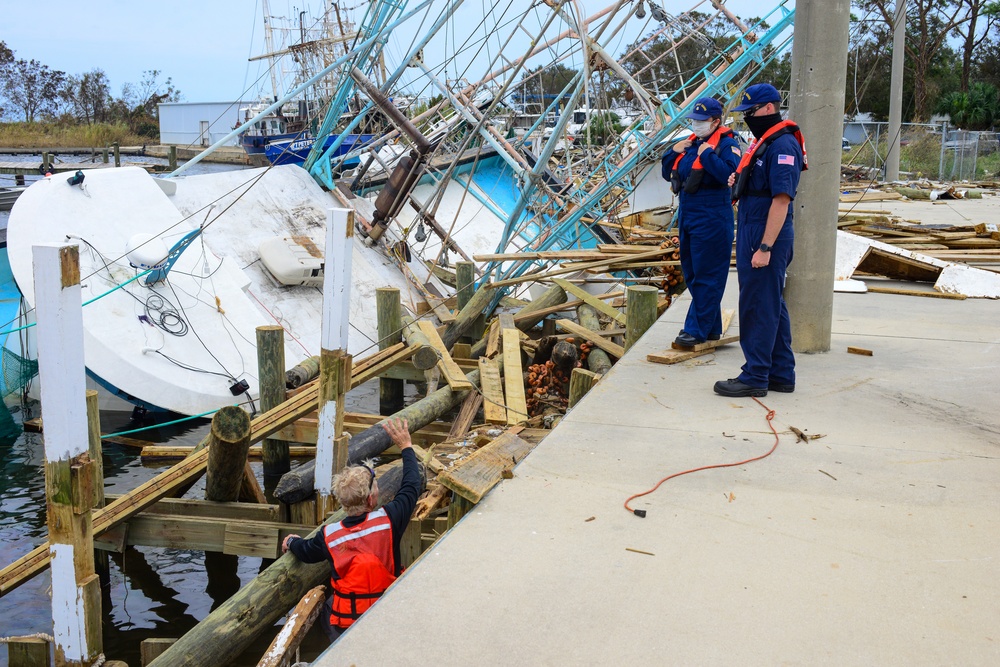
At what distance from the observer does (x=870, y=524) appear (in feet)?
13.9

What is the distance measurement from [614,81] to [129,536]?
12.8 metres

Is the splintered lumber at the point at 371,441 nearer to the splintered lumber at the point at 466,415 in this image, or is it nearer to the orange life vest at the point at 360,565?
the splintered lumber at the point at 466,415

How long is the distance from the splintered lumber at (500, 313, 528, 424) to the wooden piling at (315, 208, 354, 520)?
2.00 metres

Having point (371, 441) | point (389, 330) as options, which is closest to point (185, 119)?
point (389, 330)

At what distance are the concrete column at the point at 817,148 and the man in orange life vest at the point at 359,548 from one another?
158 inches

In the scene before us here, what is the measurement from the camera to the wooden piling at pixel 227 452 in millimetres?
6508

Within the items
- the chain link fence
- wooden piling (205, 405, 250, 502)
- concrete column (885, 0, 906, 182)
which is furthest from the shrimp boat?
the chain link fence

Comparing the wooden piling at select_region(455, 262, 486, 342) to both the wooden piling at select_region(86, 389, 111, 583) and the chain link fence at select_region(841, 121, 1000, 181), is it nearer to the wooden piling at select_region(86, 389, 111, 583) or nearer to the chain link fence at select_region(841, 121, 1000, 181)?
the wooden piling at select_region(86, 389, 111, 583)

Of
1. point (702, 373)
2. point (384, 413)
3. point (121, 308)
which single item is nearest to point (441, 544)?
point (702, 373)

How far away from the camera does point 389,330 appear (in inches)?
433

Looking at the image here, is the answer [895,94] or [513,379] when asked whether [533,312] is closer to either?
[513,379]

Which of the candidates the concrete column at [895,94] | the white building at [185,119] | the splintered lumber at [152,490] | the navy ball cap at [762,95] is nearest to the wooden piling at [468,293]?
the splintered lumber at [152,490]

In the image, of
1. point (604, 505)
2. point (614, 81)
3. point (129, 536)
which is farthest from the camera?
point (614, 81)

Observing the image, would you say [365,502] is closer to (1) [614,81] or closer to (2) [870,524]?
(2) [870,524]
